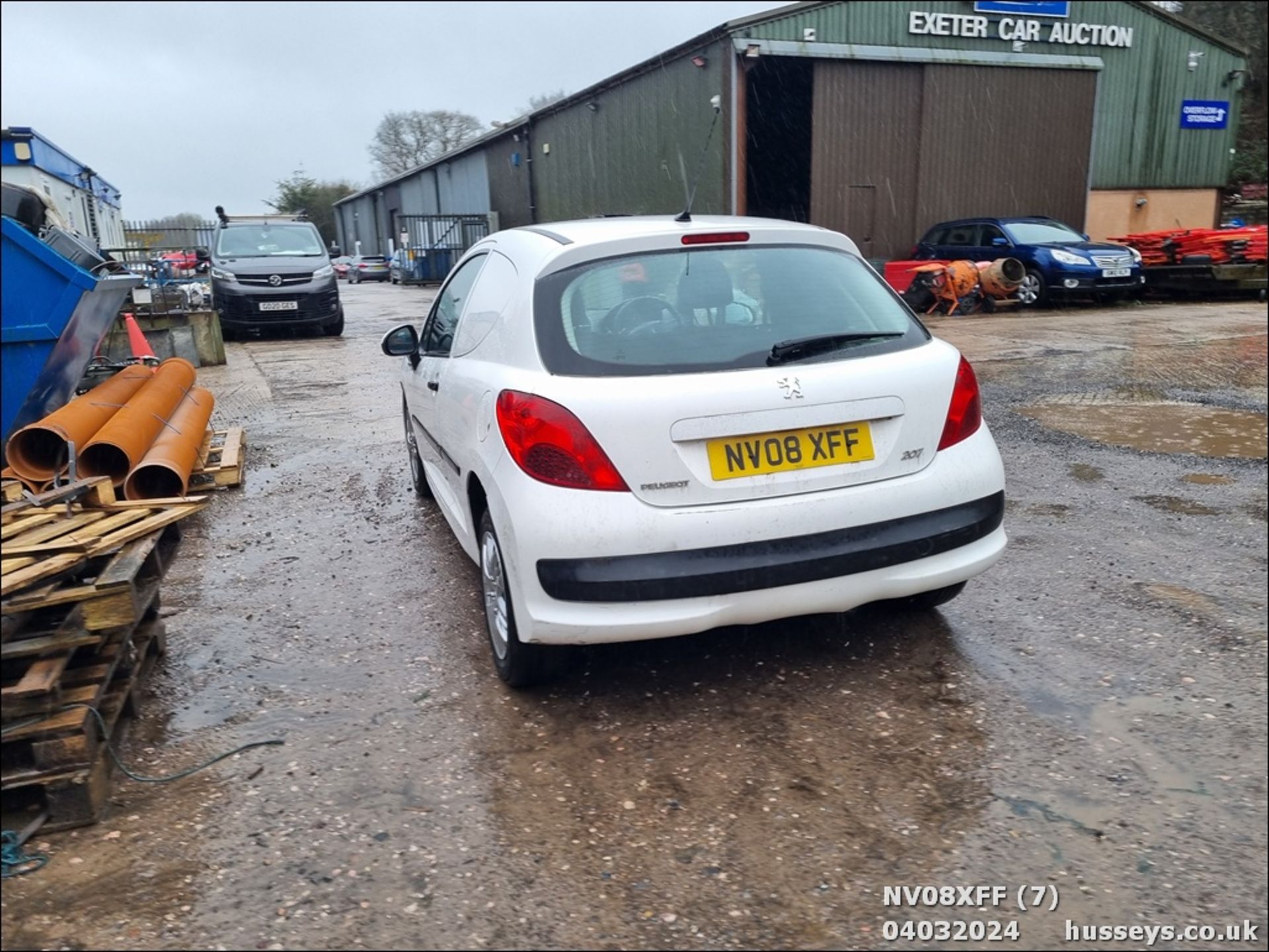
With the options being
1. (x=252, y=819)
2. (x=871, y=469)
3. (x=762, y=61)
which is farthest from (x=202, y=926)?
(x=762, y=61)

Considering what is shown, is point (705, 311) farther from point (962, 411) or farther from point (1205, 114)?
point (1205, 114)

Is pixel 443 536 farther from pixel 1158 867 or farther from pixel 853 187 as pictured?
pixel 853 187

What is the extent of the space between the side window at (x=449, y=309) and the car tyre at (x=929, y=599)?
232cm

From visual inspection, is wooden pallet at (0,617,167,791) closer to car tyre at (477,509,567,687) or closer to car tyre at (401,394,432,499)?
car tyre at (477,509,567,687)

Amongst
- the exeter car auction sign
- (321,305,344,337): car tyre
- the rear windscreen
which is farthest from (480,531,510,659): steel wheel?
the exeter car auction sign

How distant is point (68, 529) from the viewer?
3557 mm

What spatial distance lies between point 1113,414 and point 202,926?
24.0 feet

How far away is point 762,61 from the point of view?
19.1 metres

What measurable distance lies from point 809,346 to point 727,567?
0.85 m

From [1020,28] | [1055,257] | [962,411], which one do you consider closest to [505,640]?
[962,411]

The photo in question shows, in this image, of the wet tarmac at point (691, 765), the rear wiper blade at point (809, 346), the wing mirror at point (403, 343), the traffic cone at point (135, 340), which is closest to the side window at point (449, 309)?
the wing mirror at point (403, 343)

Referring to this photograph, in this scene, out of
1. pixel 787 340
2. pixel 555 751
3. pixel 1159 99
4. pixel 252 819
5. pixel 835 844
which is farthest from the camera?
pixel 1159 99

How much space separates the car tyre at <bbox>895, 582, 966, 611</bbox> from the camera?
3.98 meters

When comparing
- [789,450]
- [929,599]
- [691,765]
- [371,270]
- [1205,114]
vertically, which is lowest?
[371,270]
